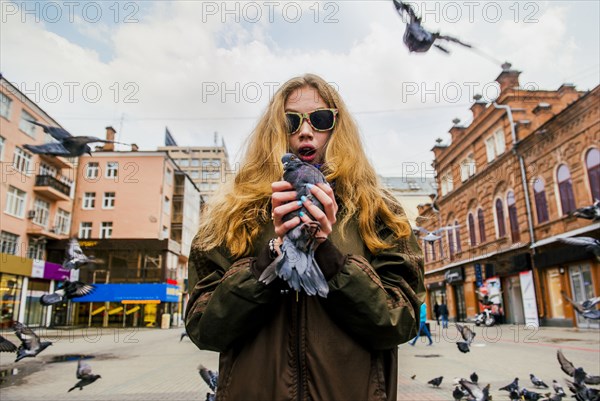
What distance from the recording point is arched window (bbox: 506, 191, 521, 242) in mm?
25344

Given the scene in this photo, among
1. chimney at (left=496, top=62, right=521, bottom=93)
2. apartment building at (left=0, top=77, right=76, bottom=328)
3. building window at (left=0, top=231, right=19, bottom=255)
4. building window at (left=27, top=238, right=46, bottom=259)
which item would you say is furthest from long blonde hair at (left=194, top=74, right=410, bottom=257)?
building window at (left=27, top=238, right=46, bottom=259)

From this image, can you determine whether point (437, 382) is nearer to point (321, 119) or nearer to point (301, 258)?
point (321, 119)

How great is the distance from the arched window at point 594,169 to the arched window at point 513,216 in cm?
601

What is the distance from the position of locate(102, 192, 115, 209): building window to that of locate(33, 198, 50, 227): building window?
446 centimetres

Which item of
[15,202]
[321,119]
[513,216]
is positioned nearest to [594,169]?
[513,216]

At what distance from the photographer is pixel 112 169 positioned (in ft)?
115

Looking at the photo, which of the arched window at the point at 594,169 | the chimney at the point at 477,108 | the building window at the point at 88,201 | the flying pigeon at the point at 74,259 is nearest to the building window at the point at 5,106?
the building window at the point at 88,201

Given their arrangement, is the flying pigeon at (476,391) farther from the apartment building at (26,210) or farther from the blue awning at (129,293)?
the blue awning at (129,293)

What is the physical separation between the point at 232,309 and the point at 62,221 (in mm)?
37043

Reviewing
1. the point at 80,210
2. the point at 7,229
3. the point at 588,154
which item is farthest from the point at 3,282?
the point at 588,154

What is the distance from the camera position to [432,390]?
7.54 metres

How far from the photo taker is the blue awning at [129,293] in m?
31.9

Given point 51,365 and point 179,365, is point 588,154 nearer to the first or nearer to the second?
point 179,365

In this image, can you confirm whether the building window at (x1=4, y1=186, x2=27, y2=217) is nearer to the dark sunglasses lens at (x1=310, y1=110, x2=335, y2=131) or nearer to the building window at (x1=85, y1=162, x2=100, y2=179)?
the building window at (x1=85, y1=162, x2=100, y2=179)
